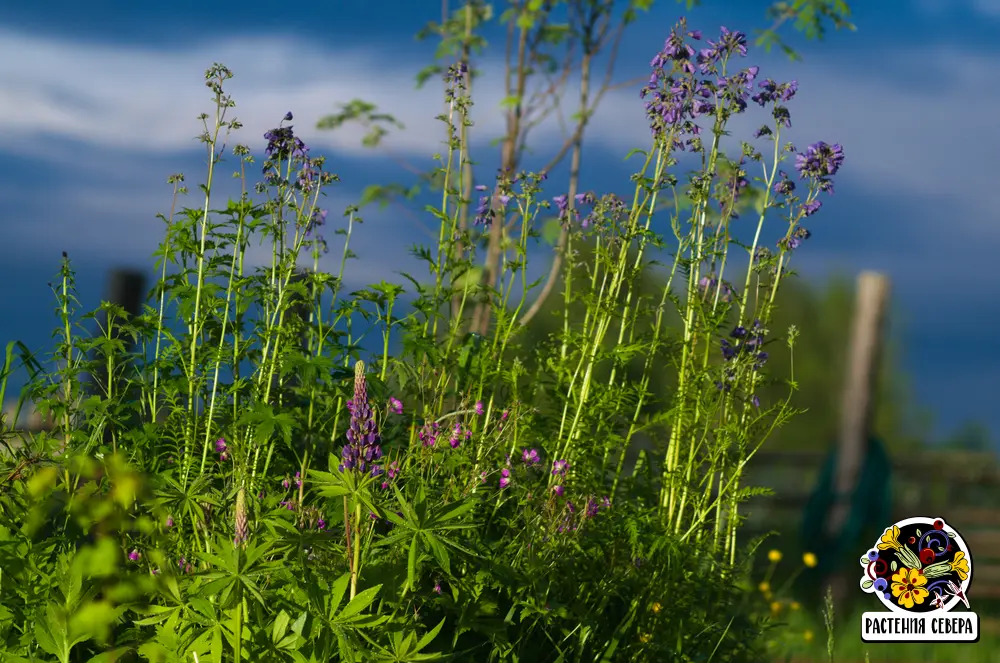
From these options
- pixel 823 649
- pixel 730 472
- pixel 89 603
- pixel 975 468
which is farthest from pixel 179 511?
pixel 975 468

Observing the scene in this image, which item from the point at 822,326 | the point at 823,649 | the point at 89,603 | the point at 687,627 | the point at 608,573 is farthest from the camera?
the point at 822,326

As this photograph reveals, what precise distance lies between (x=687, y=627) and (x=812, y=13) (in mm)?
5036

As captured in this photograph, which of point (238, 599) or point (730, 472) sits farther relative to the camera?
point (730, 472)

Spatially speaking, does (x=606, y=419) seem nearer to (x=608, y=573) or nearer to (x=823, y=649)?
(x=608, y=573)

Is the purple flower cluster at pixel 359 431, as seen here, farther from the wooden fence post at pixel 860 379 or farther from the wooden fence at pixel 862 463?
the wooden fence post at pixel 860 379

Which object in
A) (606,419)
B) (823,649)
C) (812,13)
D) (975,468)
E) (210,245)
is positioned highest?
(812,13)

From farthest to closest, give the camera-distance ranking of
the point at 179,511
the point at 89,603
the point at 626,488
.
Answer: the point at 626,488, the point at 179,511, the point at 89,603

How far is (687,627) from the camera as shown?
340 cm

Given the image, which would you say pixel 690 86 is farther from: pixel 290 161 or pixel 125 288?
pixel 125 288

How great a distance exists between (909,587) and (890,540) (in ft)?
0.73

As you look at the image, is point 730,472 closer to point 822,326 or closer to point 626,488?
point 626,488

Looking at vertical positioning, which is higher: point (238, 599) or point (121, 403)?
point (121, 403)

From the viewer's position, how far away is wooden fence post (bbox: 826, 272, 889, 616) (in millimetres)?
9156

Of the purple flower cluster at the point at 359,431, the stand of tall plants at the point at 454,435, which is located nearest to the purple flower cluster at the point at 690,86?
the stand of tall plants at the point at 454,435
